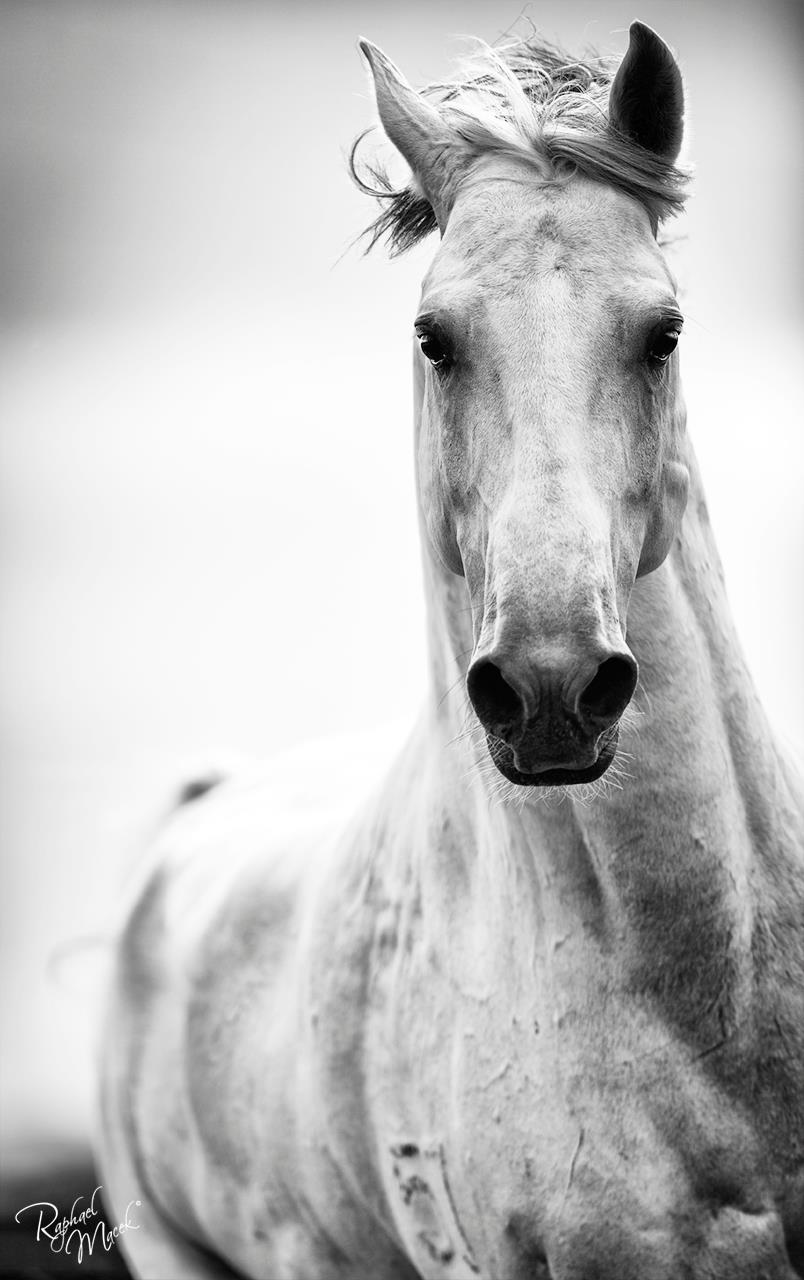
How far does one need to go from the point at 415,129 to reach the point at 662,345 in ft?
1.60

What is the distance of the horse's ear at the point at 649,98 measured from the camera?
144 cm

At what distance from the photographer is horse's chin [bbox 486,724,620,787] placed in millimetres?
1218

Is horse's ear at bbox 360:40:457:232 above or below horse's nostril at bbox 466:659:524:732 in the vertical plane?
above

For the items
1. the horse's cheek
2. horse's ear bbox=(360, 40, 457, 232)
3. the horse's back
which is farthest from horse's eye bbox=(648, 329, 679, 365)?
the horse's back

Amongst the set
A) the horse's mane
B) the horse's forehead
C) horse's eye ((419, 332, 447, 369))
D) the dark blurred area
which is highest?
the horse's mane

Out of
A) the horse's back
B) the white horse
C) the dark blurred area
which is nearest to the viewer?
the white horse

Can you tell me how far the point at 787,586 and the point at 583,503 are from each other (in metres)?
2.84

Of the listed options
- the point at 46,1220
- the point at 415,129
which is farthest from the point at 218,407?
the point at 415,129

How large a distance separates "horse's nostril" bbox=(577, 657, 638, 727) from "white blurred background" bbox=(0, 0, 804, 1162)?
2.62 ft

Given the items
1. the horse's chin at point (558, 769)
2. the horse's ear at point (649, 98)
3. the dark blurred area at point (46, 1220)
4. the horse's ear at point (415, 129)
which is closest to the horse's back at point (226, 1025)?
the dark blurred area at point (46, 1220)

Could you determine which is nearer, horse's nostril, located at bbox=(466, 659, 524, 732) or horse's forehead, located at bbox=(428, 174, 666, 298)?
horse's nostril, located at bbox=(466, 659, 524, 732)

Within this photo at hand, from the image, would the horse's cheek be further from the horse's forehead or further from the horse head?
the horse's forehead

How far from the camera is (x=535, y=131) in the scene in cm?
146

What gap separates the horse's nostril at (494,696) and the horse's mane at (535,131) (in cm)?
66
